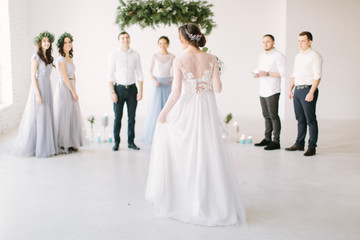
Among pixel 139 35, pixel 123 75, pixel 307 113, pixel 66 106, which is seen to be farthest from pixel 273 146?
pixel 139 35

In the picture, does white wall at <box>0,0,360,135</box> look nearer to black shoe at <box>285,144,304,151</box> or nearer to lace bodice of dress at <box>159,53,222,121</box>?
black shoe at <box>285,144,304,151</box>

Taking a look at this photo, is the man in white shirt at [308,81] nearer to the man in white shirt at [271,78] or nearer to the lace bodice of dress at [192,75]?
the man in white shirt at [271,78]

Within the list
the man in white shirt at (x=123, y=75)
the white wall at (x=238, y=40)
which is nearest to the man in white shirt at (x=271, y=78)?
the man in white shirt at (x=123, y=75)

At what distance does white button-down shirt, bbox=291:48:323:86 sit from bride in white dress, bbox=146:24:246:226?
2.75m

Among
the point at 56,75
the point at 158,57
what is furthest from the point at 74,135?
the point at 56,75

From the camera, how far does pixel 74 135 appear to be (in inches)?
273

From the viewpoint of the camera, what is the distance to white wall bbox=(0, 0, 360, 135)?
10.1m

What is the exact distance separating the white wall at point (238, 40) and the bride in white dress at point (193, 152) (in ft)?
21.2

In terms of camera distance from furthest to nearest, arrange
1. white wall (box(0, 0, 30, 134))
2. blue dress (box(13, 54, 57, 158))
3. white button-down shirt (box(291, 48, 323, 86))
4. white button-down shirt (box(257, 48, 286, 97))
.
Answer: white wall (box(0, 0, 30, 134))
white button-down shirt (box(257, 48, 286, 97))
blue dress (box(13, 54, 57, 158))
white button-down shirt (box(291, 48, 323, 86))

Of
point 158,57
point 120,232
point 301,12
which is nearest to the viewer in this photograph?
point 120,232

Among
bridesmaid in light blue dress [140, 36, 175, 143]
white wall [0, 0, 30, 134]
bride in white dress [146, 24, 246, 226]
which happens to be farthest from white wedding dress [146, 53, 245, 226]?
white wall [0, 0, 30, 134]

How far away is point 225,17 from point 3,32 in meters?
4.58

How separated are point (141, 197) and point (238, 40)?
6.62 m

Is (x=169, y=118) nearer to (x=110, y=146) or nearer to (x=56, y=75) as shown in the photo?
(x=110, y=146)
